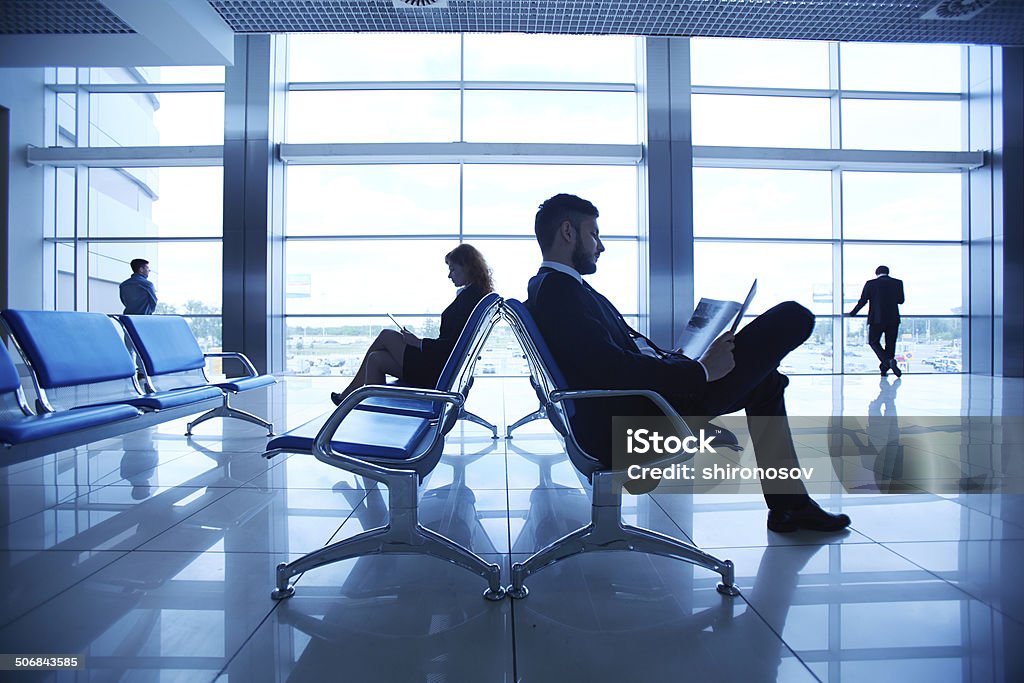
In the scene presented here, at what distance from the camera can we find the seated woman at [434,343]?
265 centimetres

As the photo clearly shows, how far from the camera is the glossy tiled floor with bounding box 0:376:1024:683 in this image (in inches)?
47.0

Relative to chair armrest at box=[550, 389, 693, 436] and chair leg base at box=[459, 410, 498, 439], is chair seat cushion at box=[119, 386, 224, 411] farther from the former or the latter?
chair armrest at box=[550, 389, 693, 436]

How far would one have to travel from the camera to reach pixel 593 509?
1566 millimetres

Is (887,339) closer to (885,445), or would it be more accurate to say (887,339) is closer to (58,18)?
(885,445)

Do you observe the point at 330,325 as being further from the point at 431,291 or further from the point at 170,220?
the point at 170,220

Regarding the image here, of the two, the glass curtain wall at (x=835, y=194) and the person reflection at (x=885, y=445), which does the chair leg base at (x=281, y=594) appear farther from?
the glass curtain wall at (x=835, y=194)

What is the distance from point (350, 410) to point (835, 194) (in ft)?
31.0

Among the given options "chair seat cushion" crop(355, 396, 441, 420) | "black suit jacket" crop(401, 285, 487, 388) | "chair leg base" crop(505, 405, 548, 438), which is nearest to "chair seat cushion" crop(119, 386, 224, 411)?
"chair seat cushion" crop(355, 396, 441, 420)

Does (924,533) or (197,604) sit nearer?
(197,604)

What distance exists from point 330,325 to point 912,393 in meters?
7.57

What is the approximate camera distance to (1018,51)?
8062 millimetres

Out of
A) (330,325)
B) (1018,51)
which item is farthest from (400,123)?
(1018,51)

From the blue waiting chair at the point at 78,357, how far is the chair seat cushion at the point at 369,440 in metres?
1.45

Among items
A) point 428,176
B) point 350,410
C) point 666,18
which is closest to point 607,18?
point 666,18
